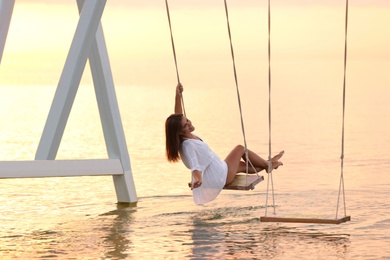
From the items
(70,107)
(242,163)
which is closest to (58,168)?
(70,107)

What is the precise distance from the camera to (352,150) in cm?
2033

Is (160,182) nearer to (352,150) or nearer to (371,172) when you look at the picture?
(371,172)

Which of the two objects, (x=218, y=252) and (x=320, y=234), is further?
(x=320, y=234)

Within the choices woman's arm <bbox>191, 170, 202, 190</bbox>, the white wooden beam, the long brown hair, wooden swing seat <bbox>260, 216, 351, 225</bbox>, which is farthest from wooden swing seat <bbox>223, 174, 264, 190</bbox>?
the white wooden beam

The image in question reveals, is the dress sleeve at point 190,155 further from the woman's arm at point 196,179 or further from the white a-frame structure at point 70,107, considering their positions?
the white a-frame structure at point 70,107

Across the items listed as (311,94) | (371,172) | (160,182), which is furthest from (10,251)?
(311,94)

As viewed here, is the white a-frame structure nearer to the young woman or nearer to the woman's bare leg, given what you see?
the young woman

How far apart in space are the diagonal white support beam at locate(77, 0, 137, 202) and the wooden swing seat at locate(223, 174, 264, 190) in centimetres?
180

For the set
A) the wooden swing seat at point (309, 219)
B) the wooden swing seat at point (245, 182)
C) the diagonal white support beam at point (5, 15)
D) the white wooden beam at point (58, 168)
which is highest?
the diagonal white support beam at point (5, 15)

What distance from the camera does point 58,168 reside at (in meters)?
12.1

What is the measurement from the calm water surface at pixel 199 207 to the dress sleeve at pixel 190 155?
550 millimetres

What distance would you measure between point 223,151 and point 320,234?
9.58 metres

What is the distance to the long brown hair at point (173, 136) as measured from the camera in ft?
38.3

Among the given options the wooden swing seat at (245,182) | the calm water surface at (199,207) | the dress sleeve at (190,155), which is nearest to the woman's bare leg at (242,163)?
the wooden swing seat at (245,182)
